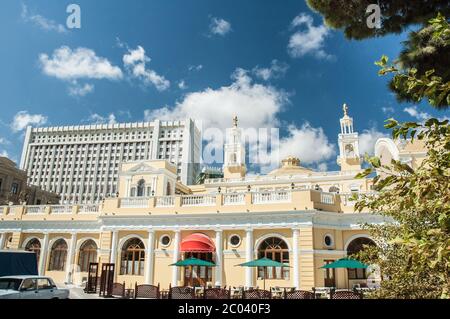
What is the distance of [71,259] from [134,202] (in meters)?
8.39

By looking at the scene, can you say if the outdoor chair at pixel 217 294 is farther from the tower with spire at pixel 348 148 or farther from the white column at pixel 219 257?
the tower with spire at pixel 348 148

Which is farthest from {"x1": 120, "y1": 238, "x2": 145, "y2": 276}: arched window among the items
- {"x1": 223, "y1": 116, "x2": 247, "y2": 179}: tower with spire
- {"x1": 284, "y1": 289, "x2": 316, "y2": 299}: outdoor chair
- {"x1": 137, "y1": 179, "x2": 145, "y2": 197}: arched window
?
{"x1": 223, "y1": 116, "x2": 247, "y2": 179}: tower with spire

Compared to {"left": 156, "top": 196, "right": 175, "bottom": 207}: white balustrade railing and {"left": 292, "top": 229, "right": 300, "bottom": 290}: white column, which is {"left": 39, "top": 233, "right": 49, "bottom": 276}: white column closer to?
{"left": 156, "top": 196, "right": 175, "bottom": 207}: white balustrade railing

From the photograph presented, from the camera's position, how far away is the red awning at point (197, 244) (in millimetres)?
22281

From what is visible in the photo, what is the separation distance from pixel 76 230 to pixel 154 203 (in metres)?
8.99

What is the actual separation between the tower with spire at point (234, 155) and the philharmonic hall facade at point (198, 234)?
16386 mm

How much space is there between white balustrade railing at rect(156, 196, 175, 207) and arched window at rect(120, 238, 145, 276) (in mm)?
3068

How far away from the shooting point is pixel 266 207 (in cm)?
2258

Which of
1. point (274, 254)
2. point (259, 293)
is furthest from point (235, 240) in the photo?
point (259, 293)

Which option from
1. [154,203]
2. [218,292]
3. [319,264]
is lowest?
[218,292]

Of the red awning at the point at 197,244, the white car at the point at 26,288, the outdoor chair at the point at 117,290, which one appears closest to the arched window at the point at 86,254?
the outdoor chair at the point at 117,290

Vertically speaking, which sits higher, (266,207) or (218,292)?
(266,207)
